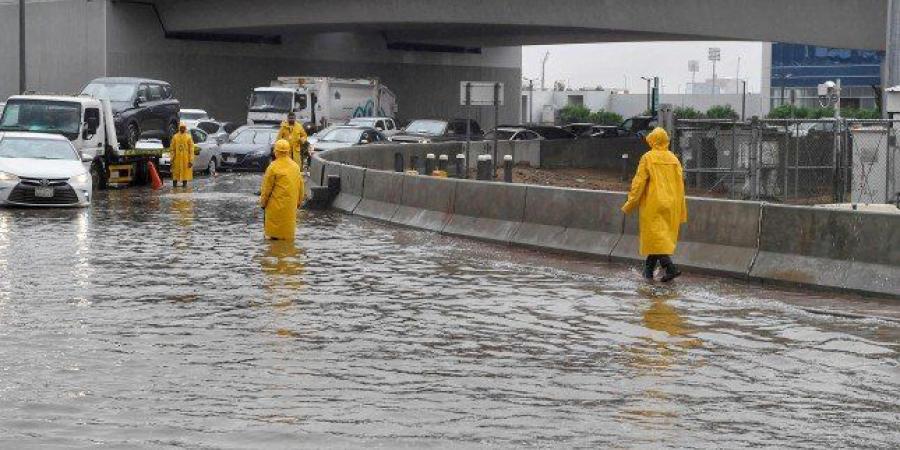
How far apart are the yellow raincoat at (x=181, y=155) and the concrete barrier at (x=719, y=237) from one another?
21.6m

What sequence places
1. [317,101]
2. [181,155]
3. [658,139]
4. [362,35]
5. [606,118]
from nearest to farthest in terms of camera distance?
[658,139] → [181,155] → [317,101] → [362,35] → [606,118]

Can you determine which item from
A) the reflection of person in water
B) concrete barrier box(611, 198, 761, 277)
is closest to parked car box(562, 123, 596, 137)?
the reflection of person in water

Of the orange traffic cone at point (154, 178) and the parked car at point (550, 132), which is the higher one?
the parked car at point (550, 132)

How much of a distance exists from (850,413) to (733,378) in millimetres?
1395

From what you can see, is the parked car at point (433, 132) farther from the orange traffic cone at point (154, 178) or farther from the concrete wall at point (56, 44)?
the concrete wall at point (56, 44)

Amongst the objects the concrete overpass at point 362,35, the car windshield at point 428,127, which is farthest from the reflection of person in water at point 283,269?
the car windshield at point 428,127

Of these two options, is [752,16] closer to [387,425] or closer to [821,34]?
[821,34]

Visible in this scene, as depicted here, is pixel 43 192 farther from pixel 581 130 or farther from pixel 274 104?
pixel 581 130

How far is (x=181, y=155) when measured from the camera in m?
39.9

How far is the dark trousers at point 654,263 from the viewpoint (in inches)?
691

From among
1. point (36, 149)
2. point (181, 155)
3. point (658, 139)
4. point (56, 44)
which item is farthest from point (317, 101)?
point (658, 139)

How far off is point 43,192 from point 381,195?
5.82 meters

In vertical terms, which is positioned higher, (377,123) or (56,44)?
(56,44)

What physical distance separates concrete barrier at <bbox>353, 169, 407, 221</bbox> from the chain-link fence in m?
6.25
